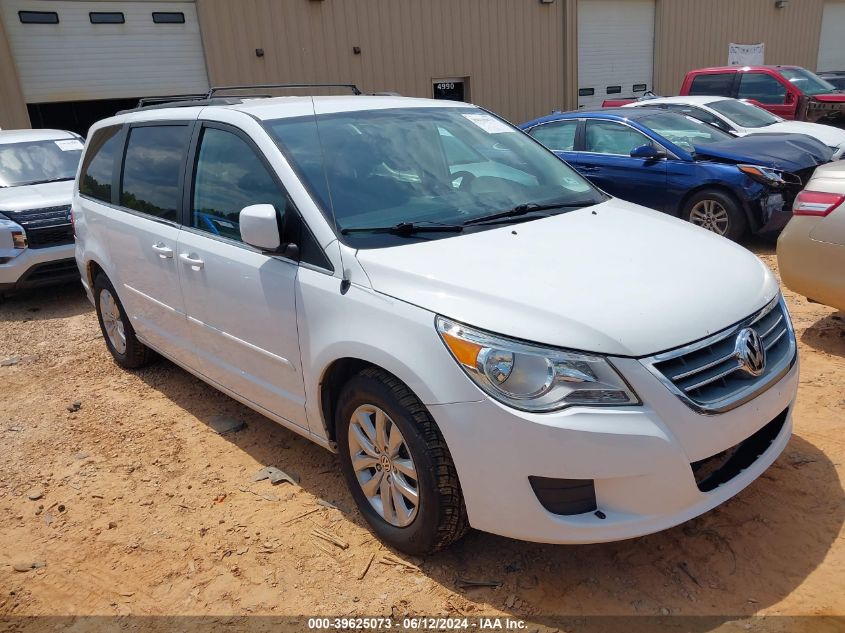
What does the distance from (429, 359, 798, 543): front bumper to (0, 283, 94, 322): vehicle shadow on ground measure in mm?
5815

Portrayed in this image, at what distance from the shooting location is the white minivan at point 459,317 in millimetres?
2242

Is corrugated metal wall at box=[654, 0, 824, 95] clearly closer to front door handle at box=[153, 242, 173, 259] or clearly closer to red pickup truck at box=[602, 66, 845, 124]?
red pickup truck at box=[602, 66, 845, 124]

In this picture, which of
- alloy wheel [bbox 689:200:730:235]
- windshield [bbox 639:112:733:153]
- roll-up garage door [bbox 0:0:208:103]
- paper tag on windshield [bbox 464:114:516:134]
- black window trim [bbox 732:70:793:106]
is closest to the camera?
paper tag on windshield [bbox 464:114:516:134]

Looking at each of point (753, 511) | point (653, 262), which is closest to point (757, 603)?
point (753, 511)

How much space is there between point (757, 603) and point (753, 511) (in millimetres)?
551

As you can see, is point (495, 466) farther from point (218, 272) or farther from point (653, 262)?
point (218, 272)

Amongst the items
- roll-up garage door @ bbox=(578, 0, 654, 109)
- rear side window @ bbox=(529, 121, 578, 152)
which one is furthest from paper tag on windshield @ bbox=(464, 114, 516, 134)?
roll-up garage door @ bbox=(578, 0, 654, 109)

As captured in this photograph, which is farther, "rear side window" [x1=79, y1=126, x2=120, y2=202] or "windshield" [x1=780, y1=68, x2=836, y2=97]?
"windshield" [x1=780, y1=68, x2=836, y2=97]

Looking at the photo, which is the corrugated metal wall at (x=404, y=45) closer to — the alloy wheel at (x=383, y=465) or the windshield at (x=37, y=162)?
the windshield at (x=37, y=162)

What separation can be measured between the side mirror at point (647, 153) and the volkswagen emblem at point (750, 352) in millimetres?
5387

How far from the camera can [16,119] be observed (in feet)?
36.2

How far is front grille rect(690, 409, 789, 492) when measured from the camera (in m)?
2.40

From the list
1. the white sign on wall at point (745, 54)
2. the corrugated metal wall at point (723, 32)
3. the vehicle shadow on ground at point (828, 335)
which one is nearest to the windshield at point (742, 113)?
the vehicle shadow on ground at point (828, 335)

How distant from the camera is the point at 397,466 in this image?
2646 mm
